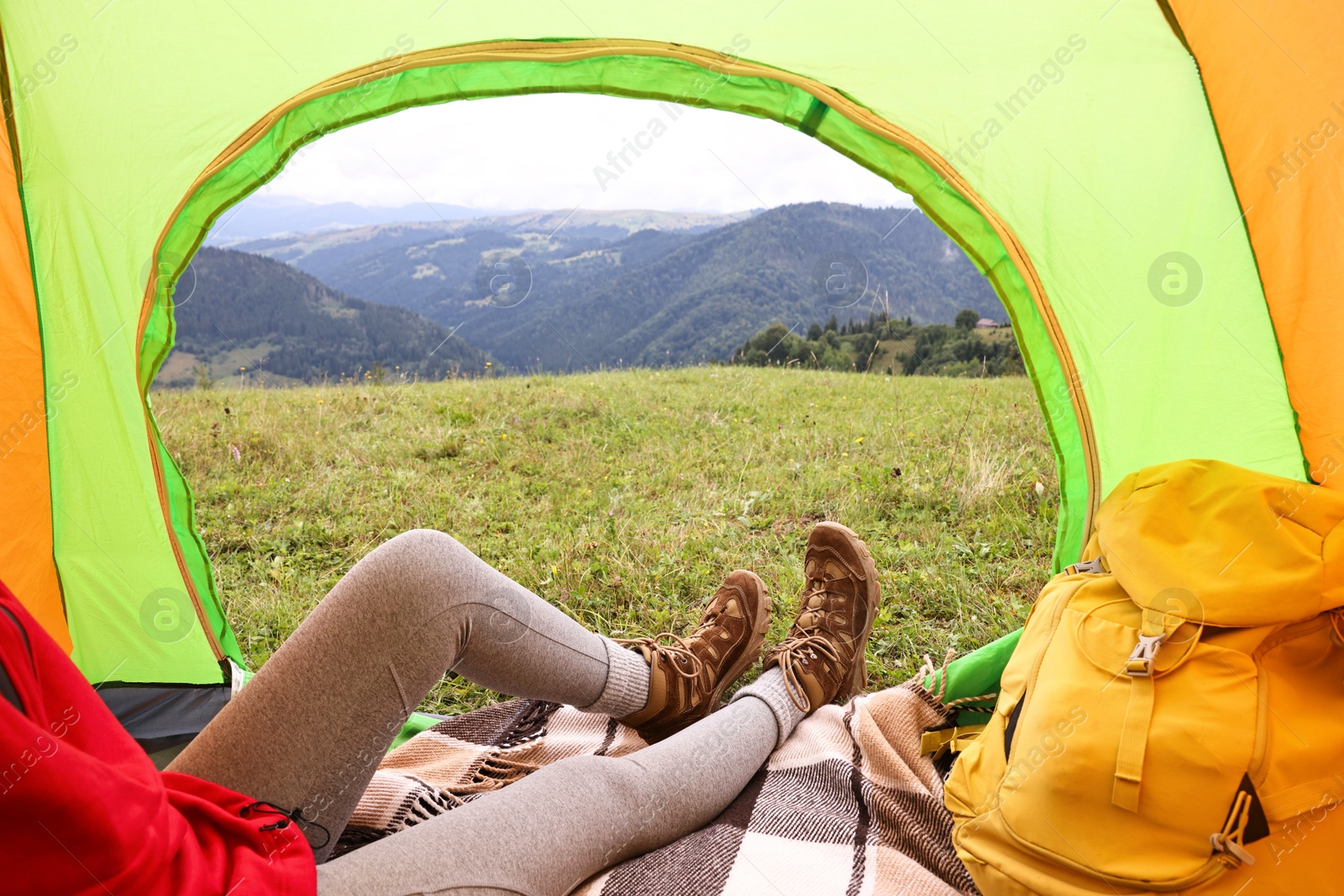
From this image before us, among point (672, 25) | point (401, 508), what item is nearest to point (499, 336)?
point (401, 508)

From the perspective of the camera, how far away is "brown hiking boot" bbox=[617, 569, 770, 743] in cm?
175

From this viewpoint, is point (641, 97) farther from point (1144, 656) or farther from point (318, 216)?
point (318, 216)

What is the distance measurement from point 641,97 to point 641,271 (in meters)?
36.8

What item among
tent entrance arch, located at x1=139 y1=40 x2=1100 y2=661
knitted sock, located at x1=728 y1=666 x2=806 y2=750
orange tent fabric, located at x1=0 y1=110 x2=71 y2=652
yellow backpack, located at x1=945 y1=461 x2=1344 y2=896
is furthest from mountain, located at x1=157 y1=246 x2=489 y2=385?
yellow backpack, located at x1=945 y1=461 x2=1344 y2=896

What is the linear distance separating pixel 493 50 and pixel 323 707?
1.47 meters

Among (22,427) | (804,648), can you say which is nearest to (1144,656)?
(804,648)

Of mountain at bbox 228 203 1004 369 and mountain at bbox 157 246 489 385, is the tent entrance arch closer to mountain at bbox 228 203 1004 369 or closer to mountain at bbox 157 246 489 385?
mountain at bbox 228 203 1004 369

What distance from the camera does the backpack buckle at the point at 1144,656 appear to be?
1195 millimetres

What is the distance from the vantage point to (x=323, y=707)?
3.85 ft

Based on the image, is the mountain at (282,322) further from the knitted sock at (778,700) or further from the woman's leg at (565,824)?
the woman's leg at (565,824)

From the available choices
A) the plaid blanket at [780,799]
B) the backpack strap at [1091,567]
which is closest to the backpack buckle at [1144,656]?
the backpack strap at [1091,567]

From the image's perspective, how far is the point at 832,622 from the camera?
205cm

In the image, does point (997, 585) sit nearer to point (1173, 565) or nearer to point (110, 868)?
point (1173, 565)

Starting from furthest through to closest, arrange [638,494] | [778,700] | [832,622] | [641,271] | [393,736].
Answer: [641,271] < [638,494] < [832,622] < [778,700] < [393,736]
